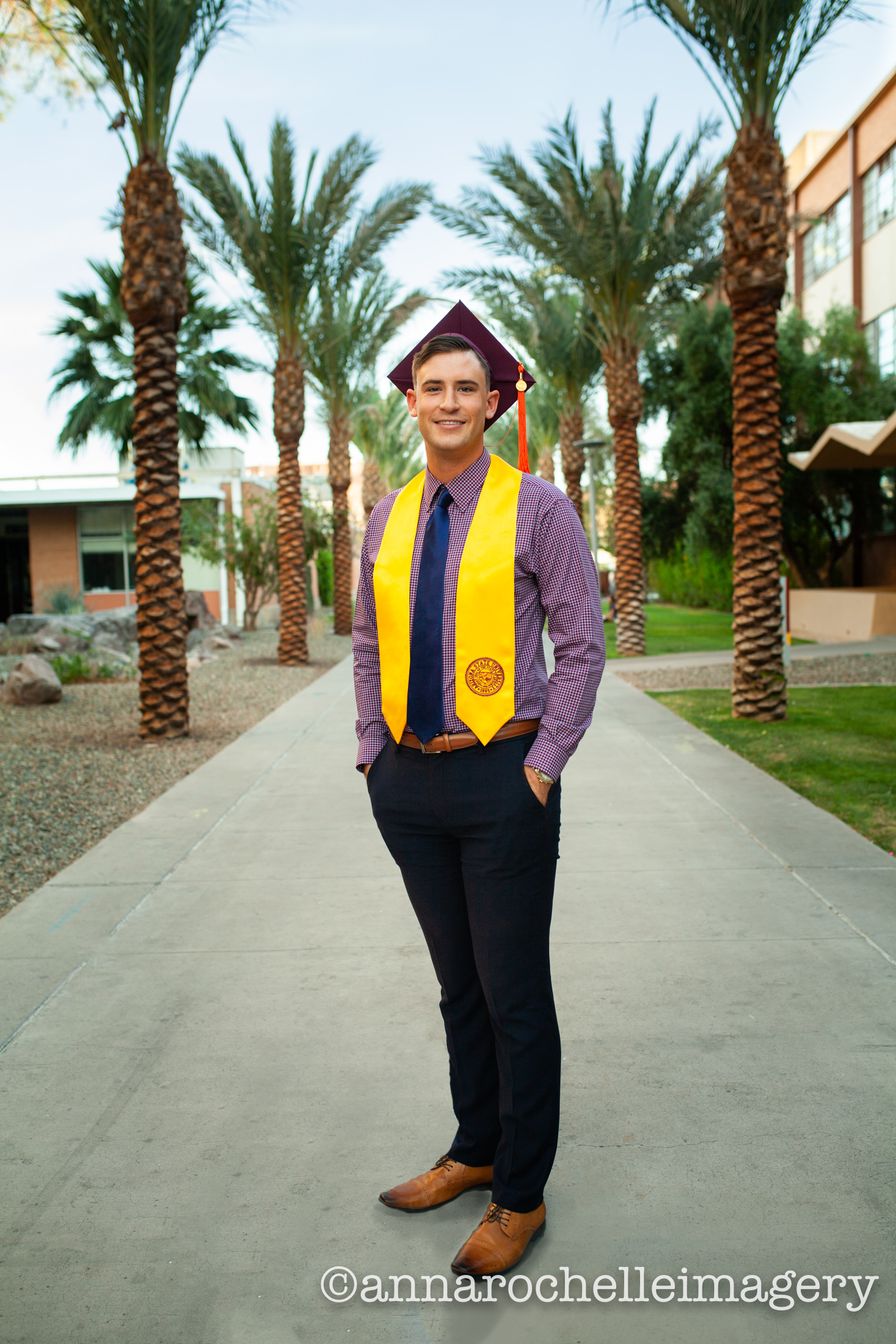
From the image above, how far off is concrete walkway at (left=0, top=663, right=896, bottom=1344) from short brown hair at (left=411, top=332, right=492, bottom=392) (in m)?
2.06

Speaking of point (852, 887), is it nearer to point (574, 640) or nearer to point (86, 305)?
point (574, 640)

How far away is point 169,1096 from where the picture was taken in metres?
3.31

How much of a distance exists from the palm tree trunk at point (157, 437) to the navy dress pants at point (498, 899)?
778 centimetres

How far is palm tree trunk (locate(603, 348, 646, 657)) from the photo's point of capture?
17.9 metres

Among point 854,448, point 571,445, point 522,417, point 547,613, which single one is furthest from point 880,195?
point 547,613

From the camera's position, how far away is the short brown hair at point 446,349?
8.38 ft

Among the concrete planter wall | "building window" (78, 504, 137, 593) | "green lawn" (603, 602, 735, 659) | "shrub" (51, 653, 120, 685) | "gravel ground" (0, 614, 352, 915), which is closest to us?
"gravel ground" (0, 614, 352, 915)

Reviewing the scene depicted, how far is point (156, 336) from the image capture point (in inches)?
396

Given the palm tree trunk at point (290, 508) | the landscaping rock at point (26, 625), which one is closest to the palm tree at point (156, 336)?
the palm tree trunk at point (290, 508)

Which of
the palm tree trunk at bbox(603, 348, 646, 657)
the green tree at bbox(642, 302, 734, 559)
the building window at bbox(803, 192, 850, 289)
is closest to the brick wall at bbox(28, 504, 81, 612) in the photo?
the green tree at bbox(642, 302, 734, 559)

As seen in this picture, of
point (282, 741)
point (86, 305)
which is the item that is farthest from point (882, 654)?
point (86, 305)

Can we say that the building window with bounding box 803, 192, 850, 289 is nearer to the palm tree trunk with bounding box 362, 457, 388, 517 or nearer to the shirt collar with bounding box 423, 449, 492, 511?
the palm tree trunk with bounding box 362, 457, 388, 517

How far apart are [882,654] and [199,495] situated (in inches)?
715

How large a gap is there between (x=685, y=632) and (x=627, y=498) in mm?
5286
